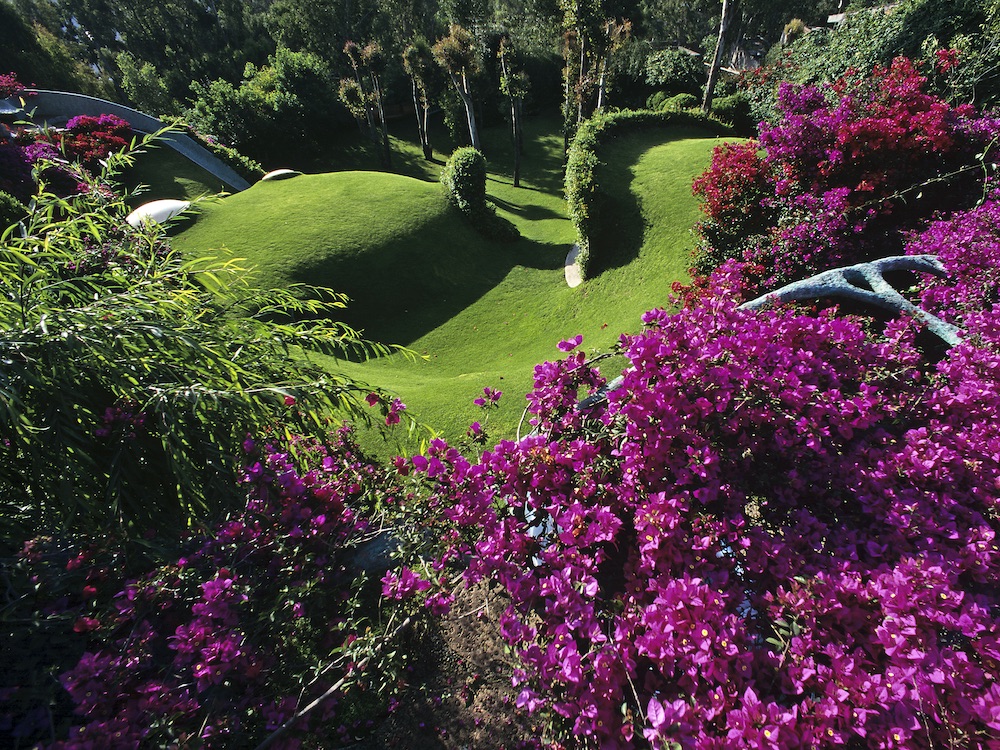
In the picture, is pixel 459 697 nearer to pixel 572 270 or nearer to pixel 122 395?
pixel 122 395

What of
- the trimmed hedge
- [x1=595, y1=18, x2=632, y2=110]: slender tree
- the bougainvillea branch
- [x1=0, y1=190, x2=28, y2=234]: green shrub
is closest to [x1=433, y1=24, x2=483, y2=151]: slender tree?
[x1=595, y1=18, x2=632, y2=110]: slender tree

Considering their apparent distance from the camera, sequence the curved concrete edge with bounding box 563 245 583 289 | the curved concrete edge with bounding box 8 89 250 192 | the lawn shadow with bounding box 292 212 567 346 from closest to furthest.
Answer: the lawn shadow with bounding box 292 212 567 346
the curved concrete edge with bounding box 563 245 583 289
the curved concrete edge with bounding box 8 89 250 192

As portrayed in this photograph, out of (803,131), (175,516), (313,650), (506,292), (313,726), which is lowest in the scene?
(506,292)

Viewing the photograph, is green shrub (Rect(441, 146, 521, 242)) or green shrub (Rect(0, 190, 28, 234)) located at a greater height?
green shrub (Rect(0, 190, 28, 234))

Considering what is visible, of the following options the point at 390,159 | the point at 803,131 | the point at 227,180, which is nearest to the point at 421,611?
the point at 803,131

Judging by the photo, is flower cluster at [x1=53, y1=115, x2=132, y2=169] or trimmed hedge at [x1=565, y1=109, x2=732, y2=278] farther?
flower cluster at [x1=53, y1=115, x2=132, y2=169]

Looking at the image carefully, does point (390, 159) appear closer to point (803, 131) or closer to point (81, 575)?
point (803, 131)

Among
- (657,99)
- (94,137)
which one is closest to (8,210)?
(94,137)

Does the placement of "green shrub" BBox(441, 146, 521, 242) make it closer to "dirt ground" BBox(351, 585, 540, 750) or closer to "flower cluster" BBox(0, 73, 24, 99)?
"dirt ground" BBox(351, 585, 540, 750)
